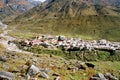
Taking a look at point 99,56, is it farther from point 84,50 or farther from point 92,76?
point 92,76

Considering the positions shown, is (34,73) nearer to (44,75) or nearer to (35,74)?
(35,74)

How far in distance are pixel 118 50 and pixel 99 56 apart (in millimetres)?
7734

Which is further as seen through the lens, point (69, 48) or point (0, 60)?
point (69, 48)

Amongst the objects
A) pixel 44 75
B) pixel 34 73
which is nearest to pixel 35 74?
pixel 34 73

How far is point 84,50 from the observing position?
237 ft

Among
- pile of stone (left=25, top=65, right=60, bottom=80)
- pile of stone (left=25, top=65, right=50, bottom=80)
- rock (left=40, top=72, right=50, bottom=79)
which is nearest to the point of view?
pile of stone (left=25, top=65, right=60, bottom=80)

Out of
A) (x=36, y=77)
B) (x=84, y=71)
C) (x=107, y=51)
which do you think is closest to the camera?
(x=36, y=77)

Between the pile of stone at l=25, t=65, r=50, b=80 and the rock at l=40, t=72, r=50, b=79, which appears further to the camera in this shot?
the rock at l=40, t=72, r=50, b=79

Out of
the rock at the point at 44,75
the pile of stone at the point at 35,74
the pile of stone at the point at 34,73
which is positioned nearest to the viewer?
the pile of stone at the point at 35,74

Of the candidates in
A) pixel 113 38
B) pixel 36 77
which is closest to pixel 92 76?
pixel 36 77

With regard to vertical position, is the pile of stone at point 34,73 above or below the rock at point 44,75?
above

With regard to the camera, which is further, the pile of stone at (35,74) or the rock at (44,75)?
the rock at (44,75)

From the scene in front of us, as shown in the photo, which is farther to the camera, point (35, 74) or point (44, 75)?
point (44, 75)

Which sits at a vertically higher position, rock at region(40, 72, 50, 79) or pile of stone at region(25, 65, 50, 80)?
pile of stone at region(25, 65, 50, 80)
